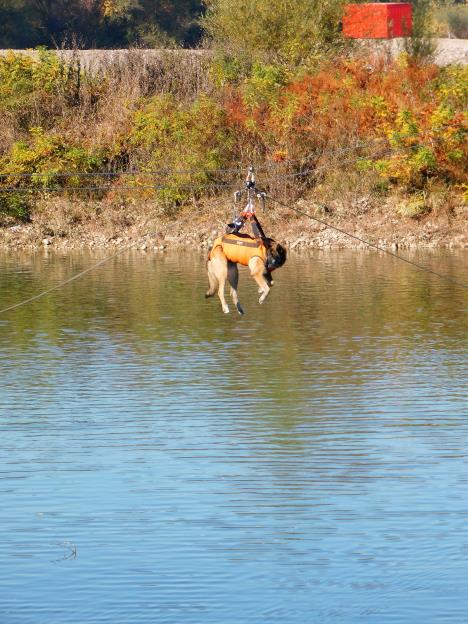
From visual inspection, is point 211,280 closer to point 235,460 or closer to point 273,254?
point 273,254

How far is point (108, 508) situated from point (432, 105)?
37.9 meters

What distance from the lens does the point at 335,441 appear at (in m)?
26.5

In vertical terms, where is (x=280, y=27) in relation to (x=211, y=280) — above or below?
above

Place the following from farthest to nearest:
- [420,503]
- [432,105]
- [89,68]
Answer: [89,68], [432,105], [420,503]

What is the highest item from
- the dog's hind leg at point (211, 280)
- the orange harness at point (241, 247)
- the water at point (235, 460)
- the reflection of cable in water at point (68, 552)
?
the orange harness at point (241, 247)

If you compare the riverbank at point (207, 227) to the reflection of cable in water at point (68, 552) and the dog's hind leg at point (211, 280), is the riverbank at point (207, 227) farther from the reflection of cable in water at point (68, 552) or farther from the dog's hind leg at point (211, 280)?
the reflection of cable in water at point (68, 552)

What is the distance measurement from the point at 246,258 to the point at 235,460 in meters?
3.32

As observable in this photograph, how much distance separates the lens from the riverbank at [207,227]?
2183 inches

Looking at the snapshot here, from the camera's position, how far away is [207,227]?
57.3 meters

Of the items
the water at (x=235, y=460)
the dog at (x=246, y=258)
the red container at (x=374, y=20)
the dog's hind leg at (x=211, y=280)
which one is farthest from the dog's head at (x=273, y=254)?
the red container at (x=374, y=20)

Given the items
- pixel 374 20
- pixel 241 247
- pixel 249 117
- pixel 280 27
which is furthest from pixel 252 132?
pixel 241 247

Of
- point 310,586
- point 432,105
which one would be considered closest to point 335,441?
point 310,586

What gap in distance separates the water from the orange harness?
3.31m

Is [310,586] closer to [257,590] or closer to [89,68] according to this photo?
[257,590]
